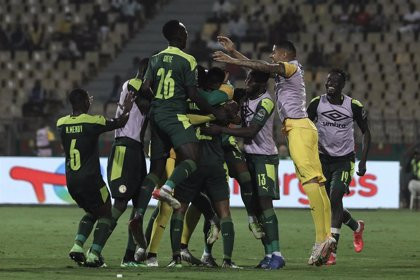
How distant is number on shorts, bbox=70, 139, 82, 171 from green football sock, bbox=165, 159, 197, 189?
1.17 m

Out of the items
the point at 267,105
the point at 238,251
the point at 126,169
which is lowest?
the point at 238,251

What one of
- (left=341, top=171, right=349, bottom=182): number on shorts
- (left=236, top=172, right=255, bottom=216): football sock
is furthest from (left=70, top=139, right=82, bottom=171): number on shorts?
(left=341, top=171, right=349, bottom=182): number on shorts

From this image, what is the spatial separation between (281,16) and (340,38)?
183cm

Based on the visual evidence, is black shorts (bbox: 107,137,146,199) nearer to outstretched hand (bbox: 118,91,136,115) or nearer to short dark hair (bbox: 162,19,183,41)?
outstretched hand (bbox: 118,91,136,115)

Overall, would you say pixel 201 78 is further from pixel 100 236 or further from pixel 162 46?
pixel 162 46

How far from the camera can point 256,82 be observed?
13.1 metres

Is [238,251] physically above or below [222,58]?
below

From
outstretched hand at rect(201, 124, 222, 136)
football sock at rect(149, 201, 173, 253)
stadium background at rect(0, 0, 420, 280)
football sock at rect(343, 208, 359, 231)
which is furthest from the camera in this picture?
stadium background at rect(0, 0, 420, 280)

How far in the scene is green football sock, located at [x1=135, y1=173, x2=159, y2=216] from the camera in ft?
41.2

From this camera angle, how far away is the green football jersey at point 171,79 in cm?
1237

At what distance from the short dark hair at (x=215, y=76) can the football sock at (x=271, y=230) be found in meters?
1.49

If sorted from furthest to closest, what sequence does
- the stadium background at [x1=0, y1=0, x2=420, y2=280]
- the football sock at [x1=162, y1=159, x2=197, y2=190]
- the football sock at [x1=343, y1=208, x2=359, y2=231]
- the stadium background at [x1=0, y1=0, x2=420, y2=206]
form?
the stadium background at [x1=0, y1=0, x2=420, y2=206] → the stadium background at [x1=0, y1=0, x2=420, y2=280] → the football sock at [x1=343, y1=208, x2=359, y2=231] → the football sock at [x1=162, y1=159, x2=197, y2=190]

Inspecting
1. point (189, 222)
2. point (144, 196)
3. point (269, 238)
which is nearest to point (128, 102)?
point (144, 196)

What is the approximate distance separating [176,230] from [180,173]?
0.72 m
